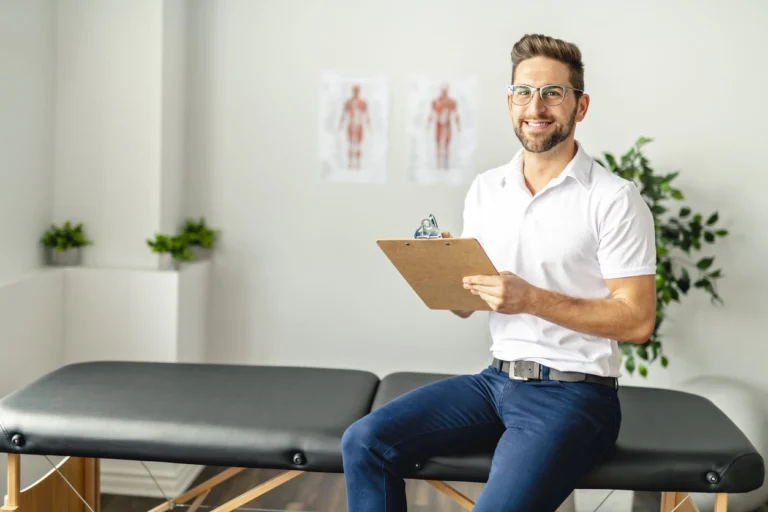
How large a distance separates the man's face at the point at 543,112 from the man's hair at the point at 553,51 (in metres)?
0.01

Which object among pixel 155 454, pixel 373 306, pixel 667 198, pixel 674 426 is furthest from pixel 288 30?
pixel 674 426

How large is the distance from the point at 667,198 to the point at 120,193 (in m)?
2.19

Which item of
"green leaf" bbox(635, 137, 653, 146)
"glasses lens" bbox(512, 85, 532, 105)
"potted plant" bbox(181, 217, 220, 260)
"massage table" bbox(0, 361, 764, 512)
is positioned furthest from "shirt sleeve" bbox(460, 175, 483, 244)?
"potted plant" bbox(181, 217, 220, 260)

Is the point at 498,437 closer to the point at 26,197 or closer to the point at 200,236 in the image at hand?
the point at 200,236

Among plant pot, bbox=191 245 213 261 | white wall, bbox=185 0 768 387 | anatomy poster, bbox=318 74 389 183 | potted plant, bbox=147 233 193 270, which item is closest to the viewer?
potted plant, bbox=147 233 193 270

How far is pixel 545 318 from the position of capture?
69.3 inches

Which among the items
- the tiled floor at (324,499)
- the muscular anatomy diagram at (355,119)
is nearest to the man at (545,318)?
the tiled floor at (324,499)

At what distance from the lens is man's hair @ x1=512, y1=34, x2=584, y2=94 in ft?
6.07

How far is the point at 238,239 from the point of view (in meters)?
3.56

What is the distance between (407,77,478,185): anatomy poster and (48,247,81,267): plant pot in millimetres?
1401

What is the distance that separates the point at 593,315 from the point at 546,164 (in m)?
0.40

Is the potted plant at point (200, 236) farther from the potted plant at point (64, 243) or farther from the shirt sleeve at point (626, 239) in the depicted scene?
the shirt sleeve at point (626, 239)

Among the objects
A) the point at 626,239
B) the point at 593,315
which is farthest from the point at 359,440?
the point at 626,239

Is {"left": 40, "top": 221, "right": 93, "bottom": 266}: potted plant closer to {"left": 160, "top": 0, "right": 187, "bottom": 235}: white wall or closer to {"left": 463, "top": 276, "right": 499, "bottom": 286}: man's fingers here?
{"left": 160, "top": 0, "right": 187, "bottom": 235}: white wall
